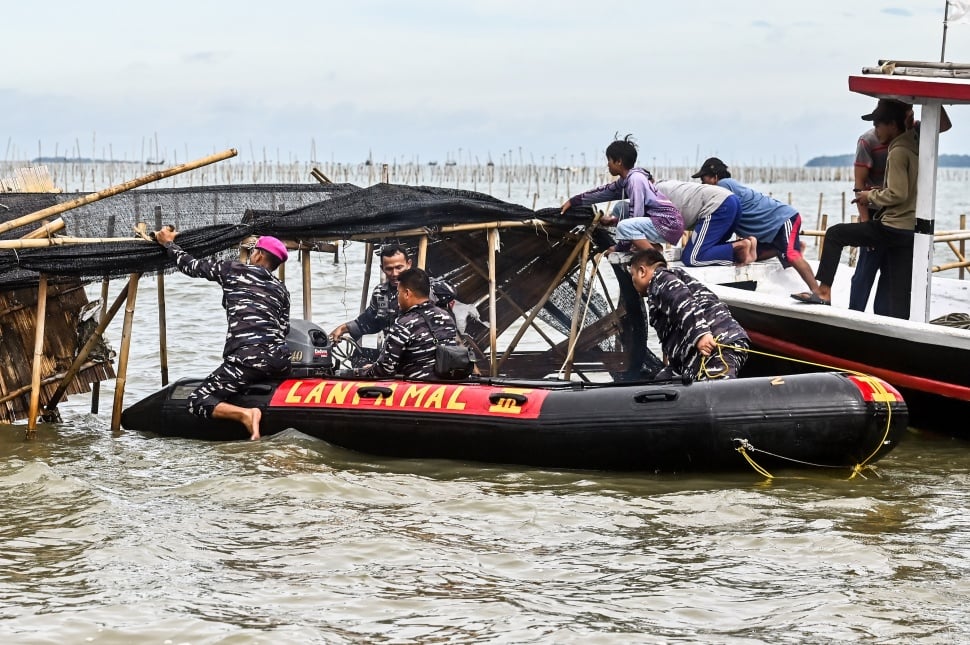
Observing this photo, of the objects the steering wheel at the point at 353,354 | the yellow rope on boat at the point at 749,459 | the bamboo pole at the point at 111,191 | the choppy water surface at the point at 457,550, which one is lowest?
the choppy water surface at the point at 457,550

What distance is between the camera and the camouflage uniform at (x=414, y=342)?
895cm

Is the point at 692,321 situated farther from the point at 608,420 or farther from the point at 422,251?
the point at 422,251

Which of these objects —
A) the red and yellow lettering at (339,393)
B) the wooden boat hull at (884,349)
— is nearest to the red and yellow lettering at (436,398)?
the red and yellow lettering at (339,393)

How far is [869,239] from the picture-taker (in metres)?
9.96

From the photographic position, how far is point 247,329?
9062 millimetres

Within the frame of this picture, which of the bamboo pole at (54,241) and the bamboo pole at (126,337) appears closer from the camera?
the bamboo pole at (54,241)

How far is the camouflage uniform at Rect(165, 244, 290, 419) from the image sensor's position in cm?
906

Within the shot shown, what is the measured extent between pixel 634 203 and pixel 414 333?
9.48 feet

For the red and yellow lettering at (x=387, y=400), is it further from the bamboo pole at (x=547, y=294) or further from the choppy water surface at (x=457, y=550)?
the bamboo pole at (x=547, y=294)

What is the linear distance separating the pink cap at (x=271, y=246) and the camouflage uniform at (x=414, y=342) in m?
1.08

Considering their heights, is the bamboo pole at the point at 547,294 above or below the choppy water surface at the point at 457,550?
above

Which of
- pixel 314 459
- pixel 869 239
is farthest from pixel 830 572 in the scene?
pixel 869 239

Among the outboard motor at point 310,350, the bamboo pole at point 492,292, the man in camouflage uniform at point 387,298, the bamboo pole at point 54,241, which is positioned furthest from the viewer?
the bamboo pole at point 492,292

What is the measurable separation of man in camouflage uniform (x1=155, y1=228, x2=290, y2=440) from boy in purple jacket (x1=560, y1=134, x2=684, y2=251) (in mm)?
2862
